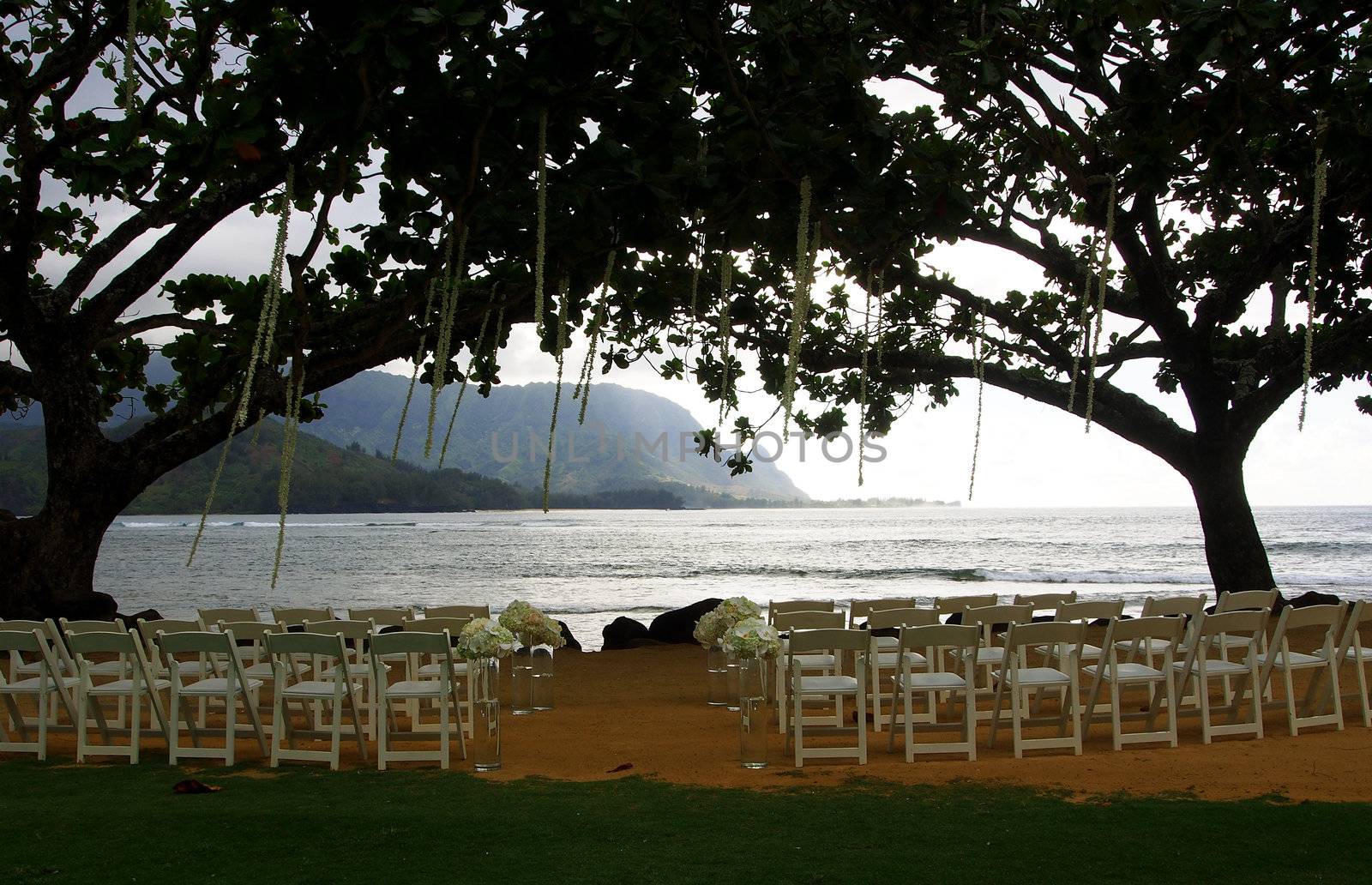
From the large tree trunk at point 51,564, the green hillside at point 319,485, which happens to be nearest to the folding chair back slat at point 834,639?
the large tree trunk at point 51,564

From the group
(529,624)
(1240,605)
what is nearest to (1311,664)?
(1240,605)

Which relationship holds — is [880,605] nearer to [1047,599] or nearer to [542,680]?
[1047,599]

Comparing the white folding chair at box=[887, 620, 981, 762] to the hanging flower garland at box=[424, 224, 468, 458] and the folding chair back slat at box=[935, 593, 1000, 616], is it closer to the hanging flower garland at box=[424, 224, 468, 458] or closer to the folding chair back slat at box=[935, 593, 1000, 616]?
the folding chair back slat at box=[935, 593, 1000, 616]

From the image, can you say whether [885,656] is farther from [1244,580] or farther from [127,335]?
[127,335]

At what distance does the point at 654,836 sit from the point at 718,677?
14.8ft

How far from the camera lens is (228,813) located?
5.26 metres

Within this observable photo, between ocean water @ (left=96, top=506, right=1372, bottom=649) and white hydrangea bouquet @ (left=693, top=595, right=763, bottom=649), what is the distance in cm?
1016

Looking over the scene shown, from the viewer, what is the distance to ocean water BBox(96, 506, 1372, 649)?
33.7 m

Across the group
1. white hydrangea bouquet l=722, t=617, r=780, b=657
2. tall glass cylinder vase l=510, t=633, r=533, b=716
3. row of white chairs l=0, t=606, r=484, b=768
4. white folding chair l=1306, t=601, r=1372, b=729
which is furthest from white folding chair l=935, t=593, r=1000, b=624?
row of white chairs l=0, t=606, r=484, b=768

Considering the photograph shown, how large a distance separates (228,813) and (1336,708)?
275 inches

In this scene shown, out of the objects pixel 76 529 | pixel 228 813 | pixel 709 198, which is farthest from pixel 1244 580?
pixel 76 529

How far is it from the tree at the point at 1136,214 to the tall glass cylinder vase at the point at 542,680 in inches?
175

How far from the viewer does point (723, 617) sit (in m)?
8.41

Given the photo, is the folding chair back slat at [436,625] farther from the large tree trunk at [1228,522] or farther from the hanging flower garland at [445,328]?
the large tree trunk at [1228,522]
